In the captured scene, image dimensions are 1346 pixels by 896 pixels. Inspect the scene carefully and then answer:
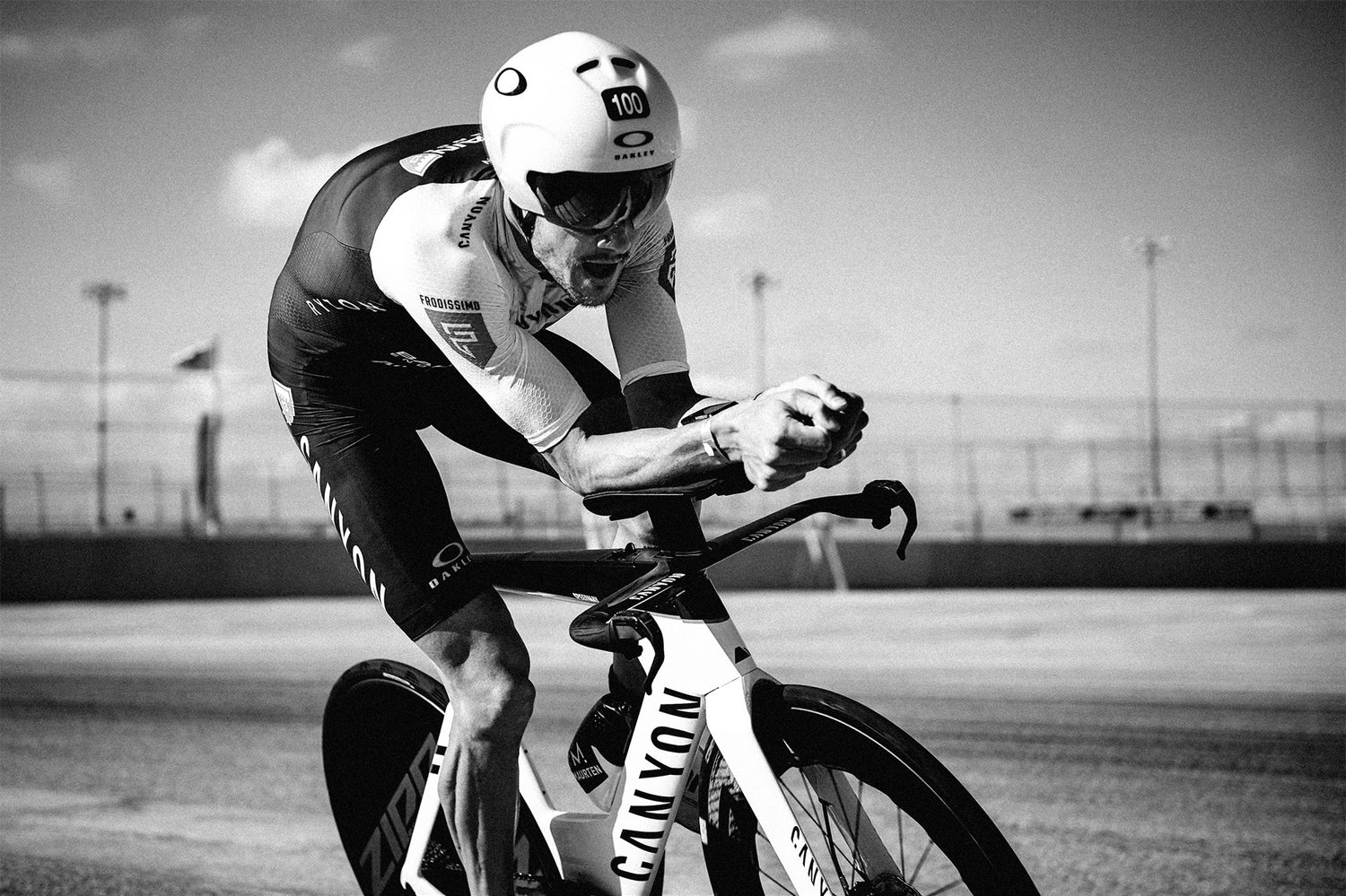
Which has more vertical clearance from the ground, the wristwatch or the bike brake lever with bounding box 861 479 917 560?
the wristwatch

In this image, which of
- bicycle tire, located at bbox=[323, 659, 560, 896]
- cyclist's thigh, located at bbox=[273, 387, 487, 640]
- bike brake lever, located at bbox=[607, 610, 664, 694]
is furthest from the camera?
bicycle tire, located at bbox=[323, 659, 560, 896]

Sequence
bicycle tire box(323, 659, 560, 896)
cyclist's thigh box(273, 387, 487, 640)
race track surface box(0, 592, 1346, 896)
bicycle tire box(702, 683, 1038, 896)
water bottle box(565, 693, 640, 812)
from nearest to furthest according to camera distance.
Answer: bicycle tire box(702, 683, 1038, 896) < water bottle box(565, 693, 640, 812) < cyclist's thigh box(273, 387, 487, 640) < bicycle tire box(323, 659, 560, 896) < race track surface box(0, 592, 1346, 896)

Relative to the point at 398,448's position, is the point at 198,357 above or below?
above

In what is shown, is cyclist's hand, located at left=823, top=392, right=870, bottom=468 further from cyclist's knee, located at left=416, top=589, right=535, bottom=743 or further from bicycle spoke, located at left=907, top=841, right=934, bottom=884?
cyclist's knee, located at left=416, top=589, right=535, bottom=743

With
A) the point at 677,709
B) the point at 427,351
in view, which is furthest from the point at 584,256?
the point at 677,709

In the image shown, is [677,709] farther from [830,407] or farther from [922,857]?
[830,407]

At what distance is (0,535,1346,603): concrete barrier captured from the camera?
1667cm

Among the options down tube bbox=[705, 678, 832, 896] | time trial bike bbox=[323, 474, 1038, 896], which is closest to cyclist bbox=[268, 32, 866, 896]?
time trial bike bbox=[323, 474, 1038, 896]

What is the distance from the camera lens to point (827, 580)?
60.8ft

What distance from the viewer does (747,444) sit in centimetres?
201

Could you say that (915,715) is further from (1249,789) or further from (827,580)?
(827,580)

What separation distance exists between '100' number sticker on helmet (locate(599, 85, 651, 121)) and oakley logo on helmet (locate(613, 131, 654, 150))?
3 cm

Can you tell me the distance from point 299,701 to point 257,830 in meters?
3.14

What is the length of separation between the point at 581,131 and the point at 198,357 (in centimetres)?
2102
